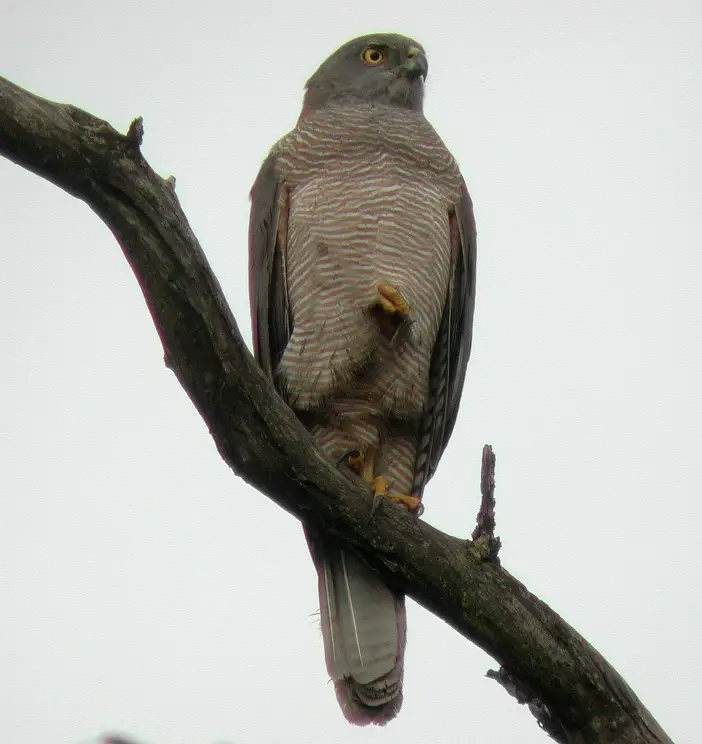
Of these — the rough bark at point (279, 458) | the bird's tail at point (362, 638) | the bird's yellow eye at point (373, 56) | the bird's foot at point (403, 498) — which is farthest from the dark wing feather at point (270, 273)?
the rough bark at point (279, 458)

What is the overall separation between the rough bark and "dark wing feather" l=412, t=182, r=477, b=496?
149 centimetres

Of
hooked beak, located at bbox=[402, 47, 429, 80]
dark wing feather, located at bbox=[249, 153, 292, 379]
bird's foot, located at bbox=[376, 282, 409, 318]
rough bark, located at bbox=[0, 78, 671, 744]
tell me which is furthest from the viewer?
hooked beak, located at bbox=[402, 47, 429, 80]

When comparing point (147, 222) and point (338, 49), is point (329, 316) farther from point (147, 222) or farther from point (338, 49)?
point (338, 49)

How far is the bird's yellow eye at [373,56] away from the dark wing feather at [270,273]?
143 centimetres

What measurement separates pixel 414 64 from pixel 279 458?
3.64 m

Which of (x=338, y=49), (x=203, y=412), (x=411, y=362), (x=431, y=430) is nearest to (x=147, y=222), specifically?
(x=203, y=412)

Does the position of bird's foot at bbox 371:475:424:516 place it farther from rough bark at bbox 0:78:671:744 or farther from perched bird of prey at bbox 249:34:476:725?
rough bark at bbox 0:78:671:744

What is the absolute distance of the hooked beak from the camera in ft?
23.3

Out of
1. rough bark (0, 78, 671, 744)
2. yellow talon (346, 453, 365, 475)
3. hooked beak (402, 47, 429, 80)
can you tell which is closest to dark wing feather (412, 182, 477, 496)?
yellow talon (346, 453, 365, 475)

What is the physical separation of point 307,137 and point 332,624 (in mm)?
2848

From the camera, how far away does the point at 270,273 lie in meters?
6.10

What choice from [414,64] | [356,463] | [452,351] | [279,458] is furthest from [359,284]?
[414,64]

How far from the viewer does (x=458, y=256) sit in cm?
631

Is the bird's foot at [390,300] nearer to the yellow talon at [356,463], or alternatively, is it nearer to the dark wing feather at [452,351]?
the dark wing feather at [452,351]
